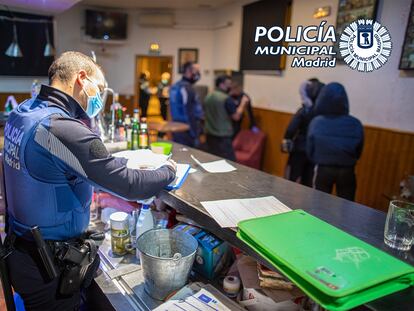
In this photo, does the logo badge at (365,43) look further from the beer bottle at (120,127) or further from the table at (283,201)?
the beer bottle at (120,127)

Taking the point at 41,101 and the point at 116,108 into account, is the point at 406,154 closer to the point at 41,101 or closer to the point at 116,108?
the point at 116,108

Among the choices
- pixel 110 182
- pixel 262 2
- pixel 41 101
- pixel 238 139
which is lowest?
pixel 238 139

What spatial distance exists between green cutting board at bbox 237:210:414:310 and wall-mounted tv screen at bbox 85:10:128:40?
22.5 feet

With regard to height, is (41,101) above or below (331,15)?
below

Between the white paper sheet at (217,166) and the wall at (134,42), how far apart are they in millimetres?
5389

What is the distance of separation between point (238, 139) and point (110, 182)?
452 cm

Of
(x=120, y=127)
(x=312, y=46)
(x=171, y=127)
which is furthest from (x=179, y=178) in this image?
(x=171, y=127)

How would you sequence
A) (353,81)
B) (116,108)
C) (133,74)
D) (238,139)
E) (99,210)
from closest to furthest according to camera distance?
1. (99,210)
2. (116,108)
3. (353,81)
4. (238,139)
5. (133,74)

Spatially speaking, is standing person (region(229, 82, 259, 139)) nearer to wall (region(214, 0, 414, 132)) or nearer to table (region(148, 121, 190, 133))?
wall (region(214, 0, 414, 132))

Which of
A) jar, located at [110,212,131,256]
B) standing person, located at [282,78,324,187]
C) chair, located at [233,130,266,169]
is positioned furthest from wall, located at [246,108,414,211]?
jar, located at [110,212,131,256]

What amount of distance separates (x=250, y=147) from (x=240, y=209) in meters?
4.23

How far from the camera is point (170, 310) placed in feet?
3.54

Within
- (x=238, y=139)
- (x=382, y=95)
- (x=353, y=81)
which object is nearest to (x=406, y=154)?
(x=382, y=95)

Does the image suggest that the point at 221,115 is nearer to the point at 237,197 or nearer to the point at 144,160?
the point at 144,160
